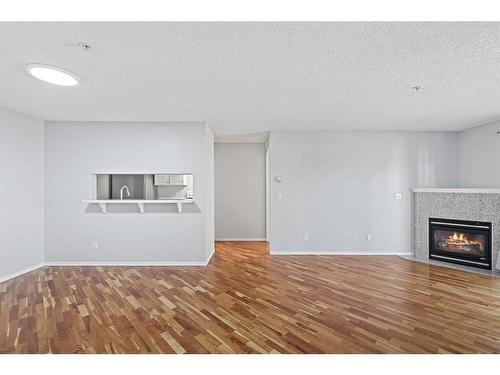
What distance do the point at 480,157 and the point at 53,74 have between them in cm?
650

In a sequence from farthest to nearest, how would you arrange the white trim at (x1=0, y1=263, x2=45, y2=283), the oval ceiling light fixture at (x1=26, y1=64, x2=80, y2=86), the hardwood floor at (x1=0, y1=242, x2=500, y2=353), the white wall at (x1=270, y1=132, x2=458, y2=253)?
the white wall at (x1=270, y1=132, x2=458, y2=253) < the white trim at (x1=0, y1=263, x2=45, y2=283) < the oval ceiling light fixture at (x1=26, y1=64, x2=80, y2=86) < the hardwood floor at (x1=0, y1=242, x2=500, y2=353)

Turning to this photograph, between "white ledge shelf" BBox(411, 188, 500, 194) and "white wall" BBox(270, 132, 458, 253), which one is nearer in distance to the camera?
"white ledge shelf" BBox(411, 188, 500, 194)

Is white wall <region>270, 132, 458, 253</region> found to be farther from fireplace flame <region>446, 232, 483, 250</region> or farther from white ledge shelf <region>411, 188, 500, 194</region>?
fireplace flame <region>446, 232, 483, 250</region>

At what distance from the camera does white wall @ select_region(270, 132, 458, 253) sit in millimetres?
4793

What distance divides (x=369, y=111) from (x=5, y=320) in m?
4.95

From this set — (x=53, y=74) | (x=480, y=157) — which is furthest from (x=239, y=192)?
(x=480, y=157)

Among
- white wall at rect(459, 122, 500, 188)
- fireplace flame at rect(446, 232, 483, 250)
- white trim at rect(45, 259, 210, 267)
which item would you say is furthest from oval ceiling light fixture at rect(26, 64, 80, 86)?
white wall at rect(459, 122, 500, 188)

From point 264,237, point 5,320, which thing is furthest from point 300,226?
point 5,320

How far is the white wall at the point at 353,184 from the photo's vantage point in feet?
15.7

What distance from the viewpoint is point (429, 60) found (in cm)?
212

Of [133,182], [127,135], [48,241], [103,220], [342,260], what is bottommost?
[342,260]

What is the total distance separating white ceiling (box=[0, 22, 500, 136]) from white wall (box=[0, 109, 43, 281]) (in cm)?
35

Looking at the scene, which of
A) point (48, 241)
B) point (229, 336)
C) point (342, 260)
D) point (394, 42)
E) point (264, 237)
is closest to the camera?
point (394, 42)

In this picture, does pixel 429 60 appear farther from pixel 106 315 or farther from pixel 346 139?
pixel 106 315
